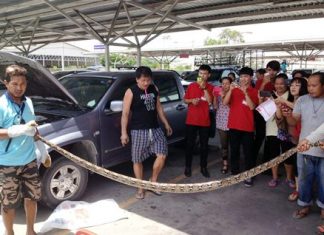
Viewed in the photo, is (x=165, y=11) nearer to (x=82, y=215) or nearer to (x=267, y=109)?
(x=267, y=109)

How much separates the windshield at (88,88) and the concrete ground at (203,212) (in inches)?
49.1

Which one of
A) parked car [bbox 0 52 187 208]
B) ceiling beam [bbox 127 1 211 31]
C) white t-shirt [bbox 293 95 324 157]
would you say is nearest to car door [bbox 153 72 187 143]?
parked car [bbox 0 52 187 208]

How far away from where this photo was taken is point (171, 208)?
4398 millimetres

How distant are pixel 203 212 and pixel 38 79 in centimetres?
258

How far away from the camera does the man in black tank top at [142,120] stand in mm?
4508

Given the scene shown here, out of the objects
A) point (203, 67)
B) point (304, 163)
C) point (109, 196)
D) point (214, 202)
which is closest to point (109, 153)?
point (109, 196)

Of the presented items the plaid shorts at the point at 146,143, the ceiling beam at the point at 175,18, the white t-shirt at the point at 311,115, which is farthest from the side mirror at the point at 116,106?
the ceiling beam at the point at 175,18

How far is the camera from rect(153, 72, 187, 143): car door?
5992 millimetres

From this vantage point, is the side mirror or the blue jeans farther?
the side mirror

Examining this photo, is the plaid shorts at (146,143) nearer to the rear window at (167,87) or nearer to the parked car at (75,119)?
the parked car at (75,119)

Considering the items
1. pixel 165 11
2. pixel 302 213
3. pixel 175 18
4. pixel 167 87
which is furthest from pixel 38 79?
pixel 175 18

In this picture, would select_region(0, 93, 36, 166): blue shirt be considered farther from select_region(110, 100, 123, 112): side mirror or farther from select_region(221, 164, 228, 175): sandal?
select_region(221, 164, 228, 175): sandal

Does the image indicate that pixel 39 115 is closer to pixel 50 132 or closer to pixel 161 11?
pixel 50 132

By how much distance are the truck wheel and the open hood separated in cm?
84
